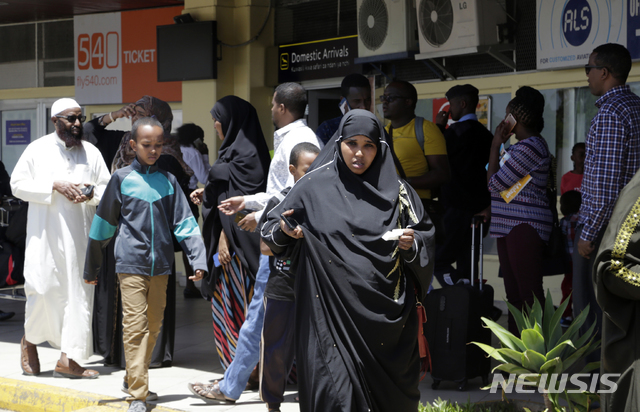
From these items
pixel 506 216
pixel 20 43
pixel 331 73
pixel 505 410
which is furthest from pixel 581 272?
pixel 20 43

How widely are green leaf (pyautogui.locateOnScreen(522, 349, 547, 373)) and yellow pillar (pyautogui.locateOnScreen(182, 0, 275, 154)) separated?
249 inches

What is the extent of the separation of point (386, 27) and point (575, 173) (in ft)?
8.50

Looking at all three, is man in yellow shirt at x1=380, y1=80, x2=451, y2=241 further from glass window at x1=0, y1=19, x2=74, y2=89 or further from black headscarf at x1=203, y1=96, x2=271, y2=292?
glass window at x1=0, y1=19, x2=74, y2=89

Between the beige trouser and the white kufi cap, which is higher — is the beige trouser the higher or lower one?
the lower one

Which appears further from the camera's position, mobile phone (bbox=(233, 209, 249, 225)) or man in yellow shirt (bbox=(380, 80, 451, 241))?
man in yellow shirt (bbox=(380, 80, 451, 241))

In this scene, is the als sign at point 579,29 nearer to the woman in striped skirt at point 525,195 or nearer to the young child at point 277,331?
the woman in striped skirt at point 525,195

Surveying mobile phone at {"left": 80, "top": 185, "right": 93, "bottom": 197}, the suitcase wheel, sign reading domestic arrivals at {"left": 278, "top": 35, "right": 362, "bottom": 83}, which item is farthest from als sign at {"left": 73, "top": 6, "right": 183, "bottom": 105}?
the suitcase wheel

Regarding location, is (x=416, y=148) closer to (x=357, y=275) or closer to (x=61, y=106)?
(x=357, y=275)

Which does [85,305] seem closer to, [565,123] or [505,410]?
[505,410]

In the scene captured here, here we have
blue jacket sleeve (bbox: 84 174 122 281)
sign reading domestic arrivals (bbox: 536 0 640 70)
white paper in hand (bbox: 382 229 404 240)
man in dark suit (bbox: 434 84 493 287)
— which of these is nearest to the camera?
white paper in hand (bbox: 382 229 404 240)

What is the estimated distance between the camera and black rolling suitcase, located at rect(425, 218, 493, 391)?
4984mm

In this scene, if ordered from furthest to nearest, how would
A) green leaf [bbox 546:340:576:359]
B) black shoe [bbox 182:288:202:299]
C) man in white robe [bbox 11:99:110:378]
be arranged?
black shoe [bbox 182:288:202:299], man in white robe [bbox 11:99:110:378], green leaf [bbox 546:340:576:359]

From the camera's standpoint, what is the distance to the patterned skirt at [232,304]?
526 centimetres

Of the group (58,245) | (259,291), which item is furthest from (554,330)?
(58,245)
